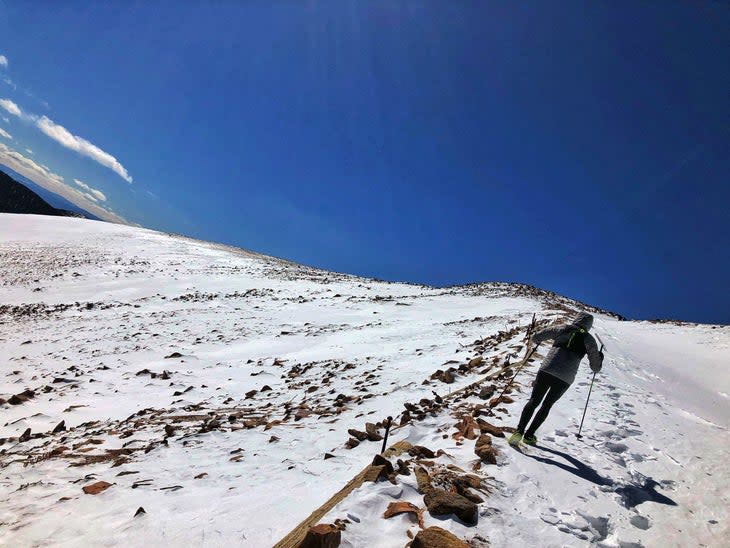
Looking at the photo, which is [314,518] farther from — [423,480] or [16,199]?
[16,199]

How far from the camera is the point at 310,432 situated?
759 cm

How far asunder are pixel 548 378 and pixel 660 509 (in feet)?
7.24

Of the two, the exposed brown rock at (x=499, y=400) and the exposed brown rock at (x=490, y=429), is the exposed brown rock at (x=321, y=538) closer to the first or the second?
the exposed brown rock at (x=490, y=429)

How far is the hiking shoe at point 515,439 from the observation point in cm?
586

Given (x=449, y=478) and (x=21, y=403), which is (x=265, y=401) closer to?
(x=21, y=403)

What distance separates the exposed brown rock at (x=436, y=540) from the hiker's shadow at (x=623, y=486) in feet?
9.47

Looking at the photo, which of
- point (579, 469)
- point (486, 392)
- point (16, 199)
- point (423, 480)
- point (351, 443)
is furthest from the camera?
point (16, 199)

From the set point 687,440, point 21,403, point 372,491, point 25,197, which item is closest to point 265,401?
point 21,403

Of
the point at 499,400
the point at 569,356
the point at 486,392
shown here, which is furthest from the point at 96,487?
the point at 569,356

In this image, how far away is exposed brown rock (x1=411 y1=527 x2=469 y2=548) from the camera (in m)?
3.21

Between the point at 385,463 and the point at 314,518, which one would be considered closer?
the point at 314,518

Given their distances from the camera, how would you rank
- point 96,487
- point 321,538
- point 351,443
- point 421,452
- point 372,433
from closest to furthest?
point 321,538 < point 96,487 < point 421,452 < point 351,443 < point 372,433

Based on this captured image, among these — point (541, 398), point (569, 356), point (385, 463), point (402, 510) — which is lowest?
point (402, 510)

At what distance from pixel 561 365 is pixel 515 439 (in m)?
1.57
